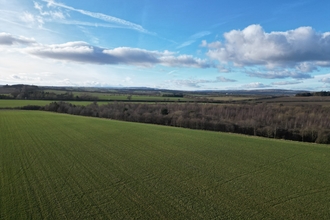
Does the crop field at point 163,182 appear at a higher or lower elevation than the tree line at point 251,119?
higher

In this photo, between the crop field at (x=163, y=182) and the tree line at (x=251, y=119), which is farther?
the tree line at (x=251, y=119)

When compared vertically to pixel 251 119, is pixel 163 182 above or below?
above

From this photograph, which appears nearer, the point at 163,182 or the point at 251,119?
the point at 163,182

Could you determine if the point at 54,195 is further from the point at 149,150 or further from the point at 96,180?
the point at 149,150

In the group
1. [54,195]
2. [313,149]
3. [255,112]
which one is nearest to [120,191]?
[54,195]

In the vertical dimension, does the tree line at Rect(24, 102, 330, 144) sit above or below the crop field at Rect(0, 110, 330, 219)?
below
